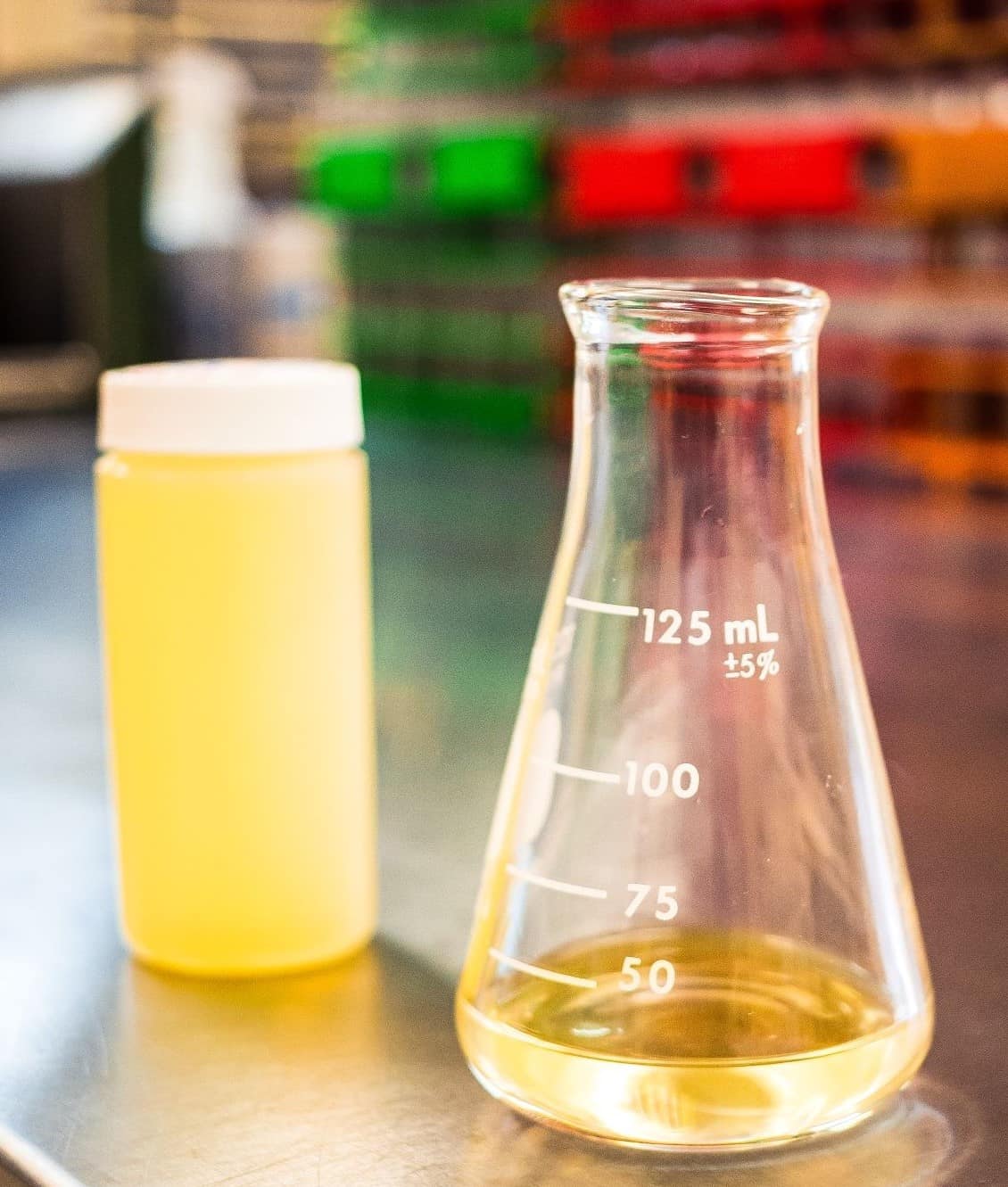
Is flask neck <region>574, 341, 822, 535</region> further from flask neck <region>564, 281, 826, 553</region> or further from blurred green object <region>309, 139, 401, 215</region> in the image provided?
blurred green object <region>309, 139, 401, 215</region>

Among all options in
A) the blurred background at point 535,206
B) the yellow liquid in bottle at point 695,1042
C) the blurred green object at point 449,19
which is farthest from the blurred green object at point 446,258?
the yellow liquid in bottle at point 695,1042

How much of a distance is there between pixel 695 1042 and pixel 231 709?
19cm

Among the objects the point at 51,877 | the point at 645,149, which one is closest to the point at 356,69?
the point at 645,149

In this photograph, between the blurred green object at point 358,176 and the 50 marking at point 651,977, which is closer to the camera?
the 50 marking at point 651,977

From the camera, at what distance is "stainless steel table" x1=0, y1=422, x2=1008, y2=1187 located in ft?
1.21

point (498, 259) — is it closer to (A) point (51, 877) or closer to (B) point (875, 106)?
(B) point (875, 106)

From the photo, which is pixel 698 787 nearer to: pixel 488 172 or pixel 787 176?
pixel 787 176

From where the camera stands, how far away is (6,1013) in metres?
0.47

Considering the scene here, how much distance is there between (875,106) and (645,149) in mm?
348

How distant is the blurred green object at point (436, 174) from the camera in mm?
2438

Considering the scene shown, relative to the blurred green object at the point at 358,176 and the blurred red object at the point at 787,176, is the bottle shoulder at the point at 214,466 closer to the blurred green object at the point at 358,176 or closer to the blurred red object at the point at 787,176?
the blurred red object at the point at 787,176

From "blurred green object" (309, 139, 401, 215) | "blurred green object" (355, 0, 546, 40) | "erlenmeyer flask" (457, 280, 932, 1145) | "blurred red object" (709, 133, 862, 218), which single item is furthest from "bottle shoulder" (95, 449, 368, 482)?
"blurred green object" (309, 139, 401, 215)

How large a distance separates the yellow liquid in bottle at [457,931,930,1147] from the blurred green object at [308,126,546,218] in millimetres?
2157

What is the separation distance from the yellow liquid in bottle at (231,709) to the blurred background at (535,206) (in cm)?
152
